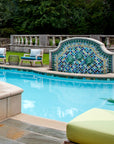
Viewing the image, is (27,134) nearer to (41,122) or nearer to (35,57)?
(41,122)

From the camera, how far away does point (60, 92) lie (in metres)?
8.98

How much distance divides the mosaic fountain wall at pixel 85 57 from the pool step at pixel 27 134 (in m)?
7.74

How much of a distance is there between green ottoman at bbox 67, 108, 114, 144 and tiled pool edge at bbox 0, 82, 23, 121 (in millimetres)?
1544

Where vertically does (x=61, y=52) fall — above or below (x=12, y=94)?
above

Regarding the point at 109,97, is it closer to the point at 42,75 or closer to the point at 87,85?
the point at 87,85

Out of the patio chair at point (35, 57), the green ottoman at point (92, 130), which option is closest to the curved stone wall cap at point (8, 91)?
the green ottoman at point (92, 130)

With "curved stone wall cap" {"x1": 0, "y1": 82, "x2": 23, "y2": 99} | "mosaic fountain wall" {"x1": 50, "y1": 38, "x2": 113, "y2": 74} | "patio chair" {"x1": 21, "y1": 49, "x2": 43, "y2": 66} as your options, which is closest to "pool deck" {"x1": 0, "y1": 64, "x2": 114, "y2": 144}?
"curved stone wall cap" {"x1": 0, "y1": 82, "x2": 23, "y2": 99}

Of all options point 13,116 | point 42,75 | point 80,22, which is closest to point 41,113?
point 13,116

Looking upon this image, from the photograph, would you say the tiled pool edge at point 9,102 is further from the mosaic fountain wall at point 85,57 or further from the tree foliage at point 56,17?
the tree foliage at point 56,17

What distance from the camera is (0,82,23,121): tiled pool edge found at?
421 cm

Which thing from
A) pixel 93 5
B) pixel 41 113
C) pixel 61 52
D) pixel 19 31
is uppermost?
pixel 93 5

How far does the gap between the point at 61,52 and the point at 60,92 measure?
11.9ft

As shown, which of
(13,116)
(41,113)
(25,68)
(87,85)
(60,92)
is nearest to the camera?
(13,116)

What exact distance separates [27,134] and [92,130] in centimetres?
112
